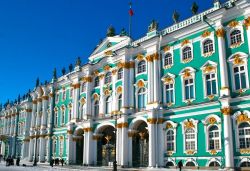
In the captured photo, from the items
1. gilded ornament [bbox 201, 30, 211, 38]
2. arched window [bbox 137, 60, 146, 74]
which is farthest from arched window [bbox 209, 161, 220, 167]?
arched window [bbox 137, 60, 146, 74]

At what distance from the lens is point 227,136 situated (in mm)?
28203

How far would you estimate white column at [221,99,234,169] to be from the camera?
2773 cm

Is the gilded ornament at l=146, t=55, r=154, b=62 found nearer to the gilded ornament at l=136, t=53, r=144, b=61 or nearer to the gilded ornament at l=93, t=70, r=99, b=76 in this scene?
the gilded ornament at l=136, t=53, r=144, b=61

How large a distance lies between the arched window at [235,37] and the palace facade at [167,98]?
10cm

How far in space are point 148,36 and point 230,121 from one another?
587 inches

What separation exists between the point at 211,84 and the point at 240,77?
121 inches

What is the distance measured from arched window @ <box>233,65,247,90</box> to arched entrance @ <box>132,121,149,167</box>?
41.1 feet

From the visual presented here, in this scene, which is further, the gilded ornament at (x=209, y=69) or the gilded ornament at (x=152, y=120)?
the gilded ornament at (x=152, y=120)

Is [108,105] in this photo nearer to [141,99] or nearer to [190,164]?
[141,99]

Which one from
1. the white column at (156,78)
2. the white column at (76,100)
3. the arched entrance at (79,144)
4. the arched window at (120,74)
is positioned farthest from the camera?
the white column at (76,100)

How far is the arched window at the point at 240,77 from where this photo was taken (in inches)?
1134

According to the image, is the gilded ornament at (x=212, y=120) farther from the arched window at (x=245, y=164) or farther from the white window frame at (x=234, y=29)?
the white window frame at (x=234, y=29)

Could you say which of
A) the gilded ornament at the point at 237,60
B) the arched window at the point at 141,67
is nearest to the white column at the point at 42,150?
the arched window at the point at 141,67

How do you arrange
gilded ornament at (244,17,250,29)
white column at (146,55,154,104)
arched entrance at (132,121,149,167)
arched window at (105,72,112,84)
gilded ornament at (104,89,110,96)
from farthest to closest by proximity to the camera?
arched window at (105,72,112,84), gilded ornament at (104,89,110,96), arched entrance at (132,121,149,167), white column at (146,55,154,104), gilded ornament at (244,17,250,29)
